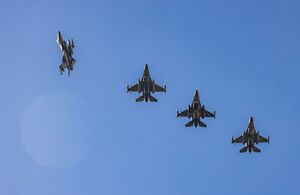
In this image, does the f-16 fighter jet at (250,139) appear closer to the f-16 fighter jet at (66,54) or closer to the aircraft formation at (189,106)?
the aircraft formation at (189,106)

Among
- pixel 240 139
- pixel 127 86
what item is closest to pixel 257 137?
pixel 240 139

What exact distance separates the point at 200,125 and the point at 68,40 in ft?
89.6

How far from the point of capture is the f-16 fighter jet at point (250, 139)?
15275cm

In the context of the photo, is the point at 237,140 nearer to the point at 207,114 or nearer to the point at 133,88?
the point at 207,114

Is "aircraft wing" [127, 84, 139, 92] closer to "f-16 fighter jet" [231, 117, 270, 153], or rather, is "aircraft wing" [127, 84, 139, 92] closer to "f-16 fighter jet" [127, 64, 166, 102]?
"f-16 fighter jet" [127, 64, 166, 102]

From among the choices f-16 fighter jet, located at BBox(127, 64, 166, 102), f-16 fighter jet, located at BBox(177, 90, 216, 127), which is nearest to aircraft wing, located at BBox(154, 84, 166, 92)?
f-16 fighter jet, located at BBox(127, 64, 166, 102)

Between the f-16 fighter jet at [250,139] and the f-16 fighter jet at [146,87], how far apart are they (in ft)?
52.2

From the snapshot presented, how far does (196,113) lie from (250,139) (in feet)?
33.8

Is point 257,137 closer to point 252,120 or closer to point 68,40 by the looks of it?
point 252,120

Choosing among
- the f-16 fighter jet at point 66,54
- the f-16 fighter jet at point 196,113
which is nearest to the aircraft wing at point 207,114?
the f-16 fighter jet at point 196,113

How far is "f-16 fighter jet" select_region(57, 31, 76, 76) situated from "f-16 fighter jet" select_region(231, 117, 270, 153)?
102 ft

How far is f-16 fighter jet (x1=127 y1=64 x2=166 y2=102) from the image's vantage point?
15362 centimetres

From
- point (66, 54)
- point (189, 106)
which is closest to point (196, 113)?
point (189, 106)

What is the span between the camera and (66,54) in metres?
152
